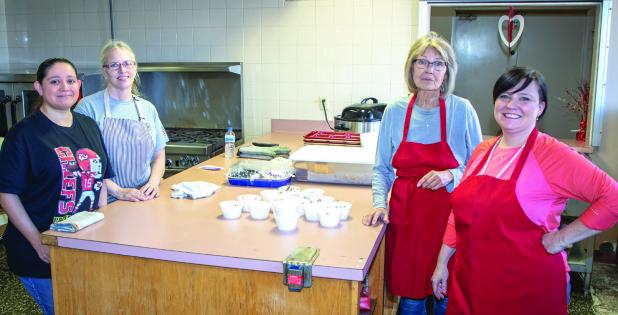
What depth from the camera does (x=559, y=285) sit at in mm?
1626

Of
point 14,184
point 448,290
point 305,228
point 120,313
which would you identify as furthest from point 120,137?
point 448,290

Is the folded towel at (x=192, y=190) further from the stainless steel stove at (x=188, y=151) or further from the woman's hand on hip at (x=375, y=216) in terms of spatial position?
the stainless steel stove at (x=188, y=151)

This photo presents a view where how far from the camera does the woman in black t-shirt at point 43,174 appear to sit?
1936mm

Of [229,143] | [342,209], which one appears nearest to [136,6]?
[229,143]

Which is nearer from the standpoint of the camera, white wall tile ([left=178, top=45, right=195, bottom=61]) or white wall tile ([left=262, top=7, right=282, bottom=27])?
white wall tile ([left=262, top=7, right=282, bottom=27])

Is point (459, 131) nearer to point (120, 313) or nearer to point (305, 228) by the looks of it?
point (305, 228)

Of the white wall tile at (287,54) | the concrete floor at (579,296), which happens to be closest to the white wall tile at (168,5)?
the white wall tile at (287,54)

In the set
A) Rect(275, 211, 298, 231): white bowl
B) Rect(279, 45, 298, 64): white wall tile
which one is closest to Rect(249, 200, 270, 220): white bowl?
Rect(275, 211, 298, 231): white bowl

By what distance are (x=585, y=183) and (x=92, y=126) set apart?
6.05ft

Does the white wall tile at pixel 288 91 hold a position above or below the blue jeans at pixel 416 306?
above

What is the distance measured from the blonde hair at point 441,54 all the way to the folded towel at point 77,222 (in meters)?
1.36

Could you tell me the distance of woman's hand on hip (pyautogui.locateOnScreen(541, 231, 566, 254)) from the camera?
156 cm

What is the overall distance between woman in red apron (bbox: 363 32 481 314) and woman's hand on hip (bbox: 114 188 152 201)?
1.03 metres

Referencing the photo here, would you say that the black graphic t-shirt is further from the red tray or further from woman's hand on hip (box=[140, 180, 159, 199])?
the red tray
